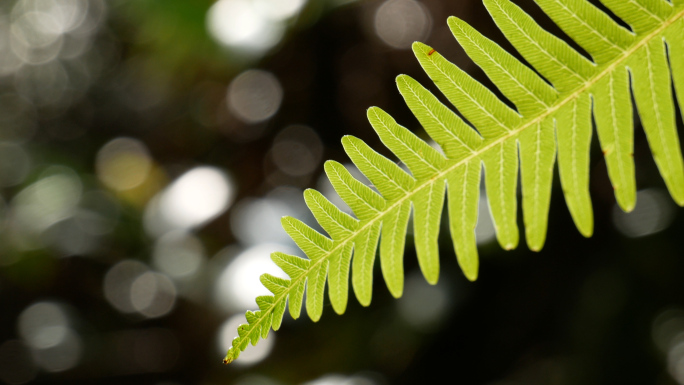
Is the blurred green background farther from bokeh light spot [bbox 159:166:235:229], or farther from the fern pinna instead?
the fern pinna

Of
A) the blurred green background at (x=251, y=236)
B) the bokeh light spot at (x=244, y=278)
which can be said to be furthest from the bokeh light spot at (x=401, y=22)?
the bokeh light spot at (x=244, y=278)

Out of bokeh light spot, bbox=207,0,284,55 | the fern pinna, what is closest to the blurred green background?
bokeh light spot, bbox=207,0,284,55

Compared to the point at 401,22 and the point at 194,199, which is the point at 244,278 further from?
the point at 401,22

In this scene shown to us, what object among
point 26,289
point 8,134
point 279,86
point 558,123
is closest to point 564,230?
point 558,123

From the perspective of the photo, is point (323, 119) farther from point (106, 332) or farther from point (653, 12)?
point (653, 12)

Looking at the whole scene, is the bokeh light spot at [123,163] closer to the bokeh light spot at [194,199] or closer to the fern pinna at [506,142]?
the bokeh light spot at [194,199]

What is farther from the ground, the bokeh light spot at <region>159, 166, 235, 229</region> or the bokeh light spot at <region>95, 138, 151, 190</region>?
the bokeh light spot at <region>95, 138, 151, 190</region>

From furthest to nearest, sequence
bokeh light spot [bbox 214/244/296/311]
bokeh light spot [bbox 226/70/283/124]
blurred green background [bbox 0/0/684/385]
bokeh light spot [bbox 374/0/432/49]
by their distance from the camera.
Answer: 1. bokeh light spot [bbox 226/70/283/124]
2. bokeh light spot [bbox 374/0/432/49]
3. bokeh light spot [bbox 214/244/296/311]
4. blurred green background [bbox 0/0/684/385]
